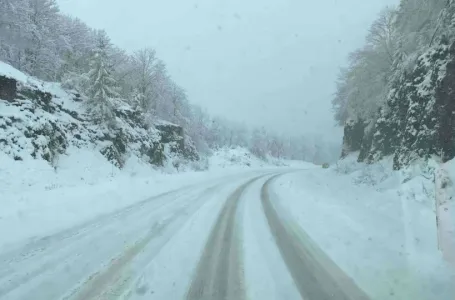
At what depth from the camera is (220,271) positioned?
4.37 meters

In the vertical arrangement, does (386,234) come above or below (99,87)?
below

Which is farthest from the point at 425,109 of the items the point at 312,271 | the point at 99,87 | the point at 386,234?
the point at 99,87

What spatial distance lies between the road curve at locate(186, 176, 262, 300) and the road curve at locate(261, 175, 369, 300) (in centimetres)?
76

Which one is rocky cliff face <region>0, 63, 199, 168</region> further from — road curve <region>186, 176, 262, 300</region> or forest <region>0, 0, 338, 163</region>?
road curve <region>186, 176, 262, 300</region>

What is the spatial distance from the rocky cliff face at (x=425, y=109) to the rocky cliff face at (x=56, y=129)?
15.2 m

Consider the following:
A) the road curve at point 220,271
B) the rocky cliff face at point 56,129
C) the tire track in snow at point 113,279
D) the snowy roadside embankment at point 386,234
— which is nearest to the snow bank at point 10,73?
the rocky cliff face at point 56,129

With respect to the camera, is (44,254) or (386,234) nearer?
(44,254)

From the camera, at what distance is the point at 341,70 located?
108 ft

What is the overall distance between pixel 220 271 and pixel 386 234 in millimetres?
3819

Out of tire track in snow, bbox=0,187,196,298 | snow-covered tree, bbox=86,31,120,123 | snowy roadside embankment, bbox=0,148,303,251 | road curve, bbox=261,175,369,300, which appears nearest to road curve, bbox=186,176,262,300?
road curve, bbox=261,175,369,300

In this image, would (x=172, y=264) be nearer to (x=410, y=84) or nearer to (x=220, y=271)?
(x=220, y=271)

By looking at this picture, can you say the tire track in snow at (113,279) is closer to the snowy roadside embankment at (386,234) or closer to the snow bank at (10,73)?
the snowy roadside embankment at (386,234)

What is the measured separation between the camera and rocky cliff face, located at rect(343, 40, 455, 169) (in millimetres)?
9969

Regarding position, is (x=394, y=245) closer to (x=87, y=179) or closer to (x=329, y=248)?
(x=329, y=248)
